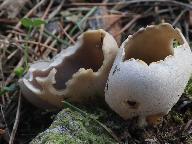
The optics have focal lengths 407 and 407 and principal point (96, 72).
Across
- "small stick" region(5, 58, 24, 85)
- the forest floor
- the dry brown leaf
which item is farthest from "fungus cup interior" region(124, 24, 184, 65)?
the dry brown leaf

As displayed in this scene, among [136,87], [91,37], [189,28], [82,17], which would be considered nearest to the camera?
[136,87]

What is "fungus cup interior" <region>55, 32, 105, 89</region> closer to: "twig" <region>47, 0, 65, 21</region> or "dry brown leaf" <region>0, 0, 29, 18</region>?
"twig" <region>47, 0, 65, 21</region>

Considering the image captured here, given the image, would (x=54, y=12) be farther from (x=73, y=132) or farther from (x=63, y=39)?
(x=73, y=132)

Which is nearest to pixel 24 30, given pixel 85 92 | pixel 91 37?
pixel 91 37

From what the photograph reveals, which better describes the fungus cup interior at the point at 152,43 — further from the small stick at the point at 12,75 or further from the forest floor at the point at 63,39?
the small stick at the point at 12,75

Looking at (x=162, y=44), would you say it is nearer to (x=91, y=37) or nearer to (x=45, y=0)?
(x=91, y=37)

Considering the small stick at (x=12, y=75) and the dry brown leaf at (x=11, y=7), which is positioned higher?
the dry brown leaf at (x=11, y=7)

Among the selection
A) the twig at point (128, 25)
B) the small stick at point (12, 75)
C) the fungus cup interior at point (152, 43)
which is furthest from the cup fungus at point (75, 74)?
the twig at point (128, 25)
